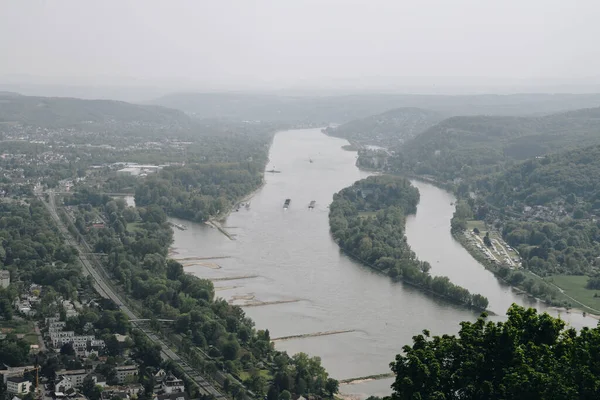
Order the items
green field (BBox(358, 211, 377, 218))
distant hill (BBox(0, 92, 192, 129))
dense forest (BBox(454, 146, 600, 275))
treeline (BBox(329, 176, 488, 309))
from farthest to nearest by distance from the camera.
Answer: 1. distant hill (BBox(0, 92, 192, 129))
2. green field (BBox(358, 211, 377, 218))
3. dense forest (BBox(454, 146, 600, 275))
4. treeline (BBox(329, 176, 488, 309))

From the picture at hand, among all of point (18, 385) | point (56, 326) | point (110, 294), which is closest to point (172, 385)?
point (18, 385)

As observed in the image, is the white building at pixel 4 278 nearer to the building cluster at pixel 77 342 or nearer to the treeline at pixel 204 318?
the treeline at pixel 204 318

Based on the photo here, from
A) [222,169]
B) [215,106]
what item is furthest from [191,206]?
[215,106]

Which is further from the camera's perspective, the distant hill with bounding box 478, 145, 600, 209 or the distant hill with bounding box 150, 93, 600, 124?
the distant hill with bounding box 150, 93, 600, 124

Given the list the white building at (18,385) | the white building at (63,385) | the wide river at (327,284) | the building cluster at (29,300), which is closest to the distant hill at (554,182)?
the wide river at (327,284)

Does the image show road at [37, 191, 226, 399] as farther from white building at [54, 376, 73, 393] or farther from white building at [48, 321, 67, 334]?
white building at [54, 376, 73, 393]

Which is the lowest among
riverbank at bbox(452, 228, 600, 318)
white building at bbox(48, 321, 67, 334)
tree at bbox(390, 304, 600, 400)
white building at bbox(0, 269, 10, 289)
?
riverbank at bbox(452, 228, 600, 318)

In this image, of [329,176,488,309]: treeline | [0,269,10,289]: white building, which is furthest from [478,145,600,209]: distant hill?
[0,269,10,289]: white building
